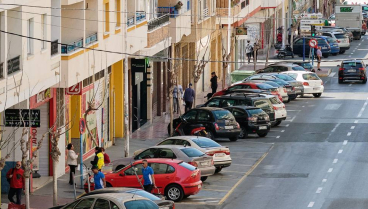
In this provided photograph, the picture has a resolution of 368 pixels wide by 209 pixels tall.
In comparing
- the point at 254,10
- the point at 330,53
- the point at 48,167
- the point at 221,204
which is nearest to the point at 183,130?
the point at 48,167

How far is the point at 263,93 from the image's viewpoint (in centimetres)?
4984

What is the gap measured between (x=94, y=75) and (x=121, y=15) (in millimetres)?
3039

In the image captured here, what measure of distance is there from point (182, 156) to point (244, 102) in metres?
14.0

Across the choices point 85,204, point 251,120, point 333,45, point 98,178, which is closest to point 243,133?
point 251,120

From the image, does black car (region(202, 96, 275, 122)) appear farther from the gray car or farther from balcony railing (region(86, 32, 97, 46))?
the gray car

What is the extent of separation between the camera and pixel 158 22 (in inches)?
1908

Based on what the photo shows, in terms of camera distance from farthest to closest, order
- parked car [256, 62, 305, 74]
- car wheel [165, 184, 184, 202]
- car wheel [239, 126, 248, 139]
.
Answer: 1. parked car [256, 62, 305, 74]
2. car wheel [239, 126, 248, 139]
3. car wheel [165, 184, 184, 202]

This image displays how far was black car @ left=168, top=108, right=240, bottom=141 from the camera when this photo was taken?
42.8m

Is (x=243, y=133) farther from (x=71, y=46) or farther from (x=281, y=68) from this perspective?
(x=281, y=68)

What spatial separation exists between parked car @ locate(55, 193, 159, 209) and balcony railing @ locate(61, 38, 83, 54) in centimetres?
938

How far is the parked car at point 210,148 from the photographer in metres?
35.7

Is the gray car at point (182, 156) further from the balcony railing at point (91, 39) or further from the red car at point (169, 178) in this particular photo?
the balcony railing at point (91, 39)

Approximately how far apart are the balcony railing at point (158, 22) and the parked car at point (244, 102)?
171 inches

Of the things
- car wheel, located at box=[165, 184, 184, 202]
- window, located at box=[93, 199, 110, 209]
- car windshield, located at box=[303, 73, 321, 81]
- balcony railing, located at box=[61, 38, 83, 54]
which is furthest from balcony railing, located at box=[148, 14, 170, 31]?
window, located at box=[93, 199, 110, 209]
